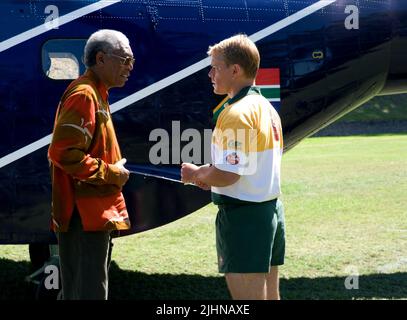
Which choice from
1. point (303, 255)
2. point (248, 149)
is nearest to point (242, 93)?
point (248, 149)

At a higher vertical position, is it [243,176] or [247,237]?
[243,176]

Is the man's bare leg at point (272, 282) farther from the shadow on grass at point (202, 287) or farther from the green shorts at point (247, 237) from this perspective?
the shadow on grass at point (202, 287)

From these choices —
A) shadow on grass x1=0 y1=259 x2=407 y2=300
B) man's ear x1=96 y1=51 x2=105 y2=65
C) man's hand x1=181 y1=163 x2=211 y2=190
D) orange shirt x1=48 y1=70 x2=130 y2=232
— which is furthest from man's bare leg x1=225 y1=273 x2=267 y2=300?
shadow on grass x1=0 y1=259 x2=407 y2=300

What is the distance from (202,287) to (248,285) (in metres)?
3.19

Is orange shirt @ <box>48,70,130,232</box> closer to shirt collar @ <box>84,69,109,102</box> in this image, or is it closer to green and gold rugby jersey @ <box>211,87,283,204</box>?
shirt collar @ <box>84,69,109,102</box>

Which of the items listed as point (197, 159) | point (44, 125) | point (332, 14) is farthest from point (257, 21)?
point (44, 125)

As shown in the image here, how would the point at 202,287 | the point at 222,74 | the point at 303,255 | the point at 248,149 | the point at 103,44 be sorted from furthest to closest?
the point at 303,255 → the point at 202,287 → the point at 103,44 → the point at 222,74 → the point at 248,149

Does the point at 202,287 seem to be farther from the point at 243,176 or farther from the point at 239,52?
the point at 239,52

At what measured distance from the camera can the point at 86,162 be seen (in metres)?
3.08

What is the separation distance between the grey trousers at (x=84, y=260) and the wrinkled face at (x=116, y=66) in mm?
763

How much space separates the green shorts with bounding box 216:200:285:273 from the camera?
120 inches

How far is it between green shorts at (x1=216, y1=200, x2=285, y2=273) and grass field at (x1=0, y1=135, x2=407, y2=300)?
287 cm

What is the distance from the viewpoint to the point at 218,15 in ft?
17.2

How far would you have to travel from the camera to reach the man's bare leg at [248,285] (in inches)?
120
